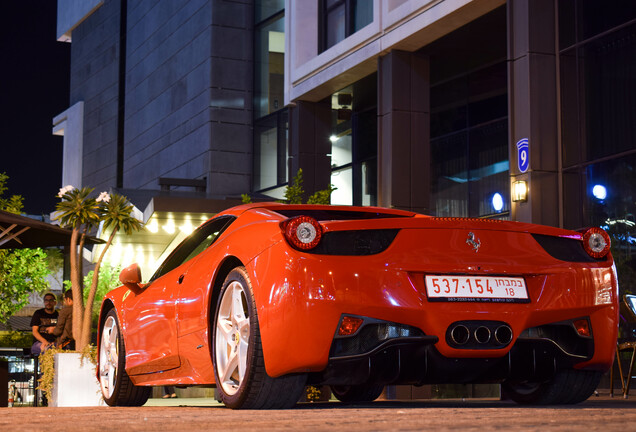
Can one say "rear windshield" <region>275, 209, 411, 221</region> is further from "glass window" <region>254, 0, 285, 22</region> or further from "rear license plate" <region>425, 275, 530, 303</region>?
"glass window" <region>254, 0, 285, 22</region>

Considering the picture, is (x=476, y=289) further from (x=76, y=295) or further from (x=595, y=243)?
(x=76, y=295)

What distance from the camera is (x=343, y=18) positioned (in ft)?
66.8

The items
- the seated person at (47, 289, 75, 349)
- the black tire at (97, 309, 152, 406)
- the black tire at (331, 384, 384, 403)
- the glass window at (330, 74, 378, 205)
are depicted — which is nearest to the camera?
the black tire at (97, 309, 152, 406)

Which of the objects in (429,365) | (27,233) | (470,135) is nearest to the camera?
(429,365)

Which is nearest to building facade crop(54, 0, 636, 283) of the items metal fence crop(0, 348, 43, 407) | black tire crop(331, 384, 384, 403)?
metal fence crop(0, 348, 43, 407)

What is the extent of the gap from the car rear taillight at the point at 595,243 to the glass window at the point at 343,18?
46.3 feet

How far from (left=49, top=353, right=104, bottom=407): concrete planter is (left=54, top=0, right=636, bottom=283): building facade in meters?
6.30

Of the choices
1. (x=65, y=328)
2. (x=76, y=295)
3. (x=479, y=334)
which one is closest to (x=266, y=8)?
(x=76, y=295)

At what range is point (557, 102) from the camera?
14.5 meters

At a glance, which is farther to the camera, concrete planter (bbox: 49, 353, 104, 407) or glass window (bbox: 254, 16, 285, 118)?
glass window (bbox: 254, 16, 285, 118)

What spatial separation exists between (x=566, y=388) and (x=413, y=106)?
505 inches

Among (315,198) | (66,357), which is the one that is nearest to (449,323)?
(66,357)

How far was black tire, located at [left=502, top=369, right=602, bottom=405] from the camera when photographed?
578cm

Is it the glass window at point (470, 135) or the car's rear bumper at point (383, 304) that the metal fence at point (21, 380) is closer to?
the glass window at point (470, 135)
